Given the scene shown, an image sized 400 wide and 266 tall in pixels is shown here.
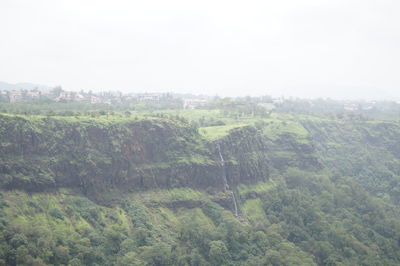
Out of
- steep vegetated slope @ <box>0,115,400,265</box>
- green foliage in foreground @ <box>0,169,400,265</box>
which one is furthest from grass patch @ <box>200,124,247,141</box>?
green foliage in foreground @ <box>0,169,400,265</box>

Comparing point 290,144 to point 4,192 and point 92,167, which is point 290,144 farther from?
point 4,192

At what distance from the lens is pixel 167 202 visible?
68.3 metres

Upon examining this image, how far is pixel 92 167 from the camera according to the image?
6331cm

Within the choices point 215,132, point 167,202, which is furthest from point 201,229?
point 215,132

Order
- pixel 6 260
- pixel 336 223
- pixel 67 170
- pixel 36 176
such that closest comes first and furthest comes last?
pixel 6 260 → pixel 36 176 → pixel 67 170 → pixel 336 223

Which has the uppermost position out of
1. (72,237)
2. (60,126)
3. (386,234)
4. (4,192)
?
(60,126)

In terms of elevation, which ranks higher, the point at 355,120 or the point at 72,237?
the point at 355,120

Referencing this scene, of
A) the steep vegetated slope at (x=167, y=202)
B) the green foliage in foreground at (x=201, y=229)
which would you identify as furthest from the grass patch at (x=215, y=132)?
the green foliage in foreground at (x=201, y=229)

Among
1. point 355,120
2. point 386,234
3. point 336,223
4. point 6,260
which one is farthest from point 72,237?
point 355,120

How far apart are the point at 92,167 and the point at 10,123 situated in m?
13.4

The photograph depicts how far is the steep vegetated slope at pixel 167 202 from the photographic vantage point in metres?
52.4

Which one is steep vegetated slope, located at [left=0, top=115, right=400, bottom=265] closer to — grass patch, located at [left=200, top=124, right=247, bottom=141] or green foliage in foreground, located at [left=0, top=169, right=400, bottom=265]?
green foliage in foreground, located at [left=0, top=169, right=400, bottom=265]

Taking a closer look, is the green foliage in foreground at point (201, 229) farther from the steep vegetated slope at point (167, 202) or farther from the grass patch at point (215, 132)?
the grass patch at point (215, 132)

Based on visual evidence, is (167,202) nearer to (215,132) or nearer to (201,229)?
(201,229)
